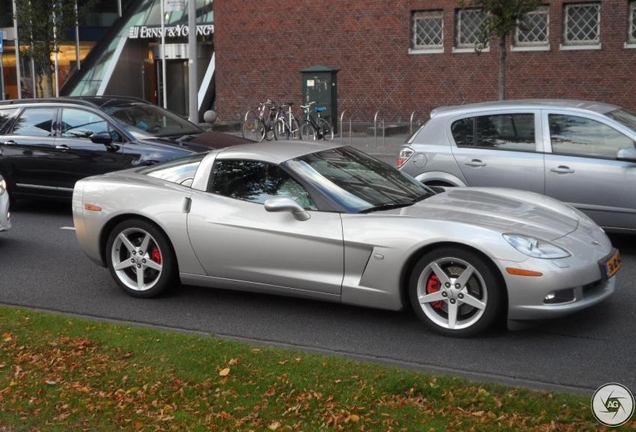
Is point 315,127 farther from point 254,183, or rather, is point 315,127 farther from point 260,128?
point 254,183

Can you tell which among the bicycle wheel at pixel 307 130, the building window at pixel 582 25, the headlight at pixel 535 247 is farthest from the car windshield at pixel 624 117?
the building window at pixel 582 25

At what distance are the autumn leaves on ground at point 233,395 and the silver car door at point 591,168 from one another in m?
4.41

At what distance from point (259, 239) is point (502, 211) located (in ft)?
6.22

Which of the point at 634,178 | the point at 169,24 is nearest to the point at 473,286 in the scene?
the point at 634,178

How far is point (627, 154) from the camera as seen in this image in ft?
28.6

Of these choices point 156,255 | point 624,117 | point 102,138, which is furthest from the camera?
point 102,138

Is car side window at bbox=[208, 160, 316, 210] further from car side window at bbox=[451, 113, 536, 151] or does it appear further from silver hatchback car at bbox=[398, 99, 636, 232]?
car side window at bbox=[451, 113, 536, 151]

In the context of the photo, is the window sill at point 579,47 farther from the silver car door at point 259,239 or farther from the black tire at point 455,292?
the black tire at point 455,292

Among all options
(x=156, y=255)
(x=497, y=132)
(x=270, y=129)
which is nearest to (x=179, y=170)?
(x=156, y=255)

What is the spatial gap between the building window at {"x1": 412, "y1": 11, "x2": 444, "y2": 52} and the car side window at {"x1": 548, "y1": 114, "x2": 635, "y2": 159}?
19479 millimetres

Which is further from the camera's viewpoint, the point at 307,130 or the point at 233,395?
the point at 307,130

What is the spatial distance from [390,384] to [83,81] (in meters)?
34.9

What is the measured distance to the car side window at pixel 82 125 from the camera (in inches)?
472

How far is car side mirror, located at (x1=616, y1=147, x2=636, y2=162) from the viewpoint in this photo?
8.70 m
